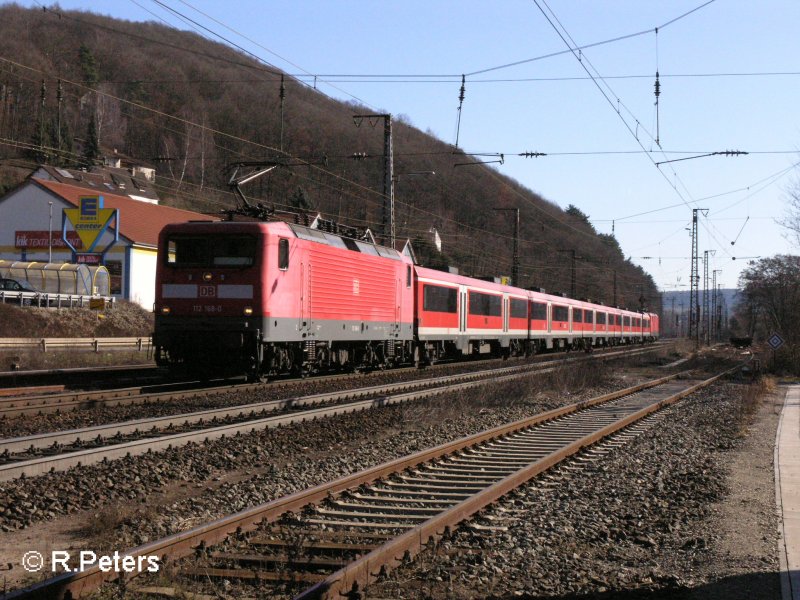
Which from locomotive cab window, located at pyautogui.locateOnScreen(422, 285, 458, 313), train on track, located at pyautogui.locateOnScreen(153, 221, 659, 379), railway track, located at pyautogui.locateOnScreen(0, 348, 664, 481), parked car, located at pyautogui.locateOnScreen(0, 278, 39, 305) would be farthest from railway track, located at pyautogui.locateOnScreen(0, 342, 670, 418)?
parked car, located at pyautogui.locateOnScreen(0, 278, 39, 305)

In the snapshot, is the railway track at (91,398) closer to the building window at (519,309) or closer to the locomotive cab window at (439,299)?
the locomotive cab window at (439,299)

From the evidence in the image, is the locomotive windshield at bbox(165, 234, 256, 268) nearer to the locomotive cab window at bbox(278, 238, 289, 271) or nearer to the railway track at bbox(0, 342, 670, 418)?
the locomotive cab window at bbox(278, 238, 289, 271)

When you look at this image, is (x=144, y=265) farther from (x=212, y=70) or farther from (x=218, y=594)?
(x=212, y=70)

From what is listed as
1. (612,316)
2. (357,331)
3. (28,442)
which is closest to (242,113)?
(612,316)

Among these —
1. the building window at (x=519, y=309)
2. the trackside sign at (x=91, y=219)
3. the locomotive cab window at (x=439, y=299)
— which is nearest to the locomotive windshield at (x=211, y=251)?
the locomotive cab window at (x=439, y=299)

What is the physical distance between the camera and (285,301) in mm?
18078

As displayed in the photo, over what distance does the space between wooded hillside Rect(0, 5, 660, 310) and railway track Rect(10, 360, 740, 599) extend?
119 ft

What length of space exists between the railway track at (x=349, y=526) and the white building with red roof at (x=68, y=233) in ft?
128

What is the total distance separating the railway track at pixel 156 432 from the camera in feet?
30.5

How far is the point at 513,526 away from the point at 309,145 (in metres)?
48.8

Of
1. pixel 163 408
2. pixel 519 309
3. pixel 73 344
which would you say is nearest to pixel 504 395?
pixel 163 408

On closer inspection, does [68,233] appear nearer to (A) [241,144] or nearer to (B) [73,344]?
(A) [241,144]

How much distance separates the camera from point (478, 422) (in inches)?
592

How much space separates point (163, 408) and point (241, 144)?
5142cm
